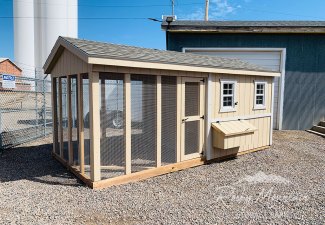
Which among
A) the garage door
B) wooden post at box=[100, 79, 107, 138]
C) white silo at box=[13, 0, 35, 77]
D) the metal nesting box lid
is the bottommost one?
the metal nesting box lid

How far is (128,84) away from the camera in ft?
14.7

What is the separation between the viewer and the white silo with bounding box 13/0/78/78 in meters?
32.5

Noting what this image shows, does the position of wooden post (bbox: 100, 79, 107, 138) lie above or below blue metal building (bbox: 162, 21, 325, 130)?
below

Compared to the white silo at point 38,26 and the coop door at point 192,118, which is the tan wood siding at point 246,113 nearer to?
the coop door at point 192,118

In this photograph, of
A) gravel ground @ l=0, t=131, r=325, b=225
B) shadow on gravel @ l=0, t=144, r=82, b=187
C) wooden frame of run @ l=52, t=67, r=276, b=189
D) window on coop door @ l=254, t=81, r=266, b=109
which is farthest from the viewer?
window on coop door @ l=254, t=81, r=266, b=109

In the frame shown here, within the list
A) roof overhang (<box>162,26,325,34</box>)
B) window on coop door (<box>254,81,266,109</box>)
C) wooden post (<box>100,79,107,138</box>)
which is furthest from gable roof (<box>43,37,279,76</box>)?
roof overhang (<box>162,26,325,34</box>)

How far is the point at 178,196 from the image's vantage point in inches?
162

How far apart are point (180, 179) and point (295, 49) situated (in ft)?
25.5

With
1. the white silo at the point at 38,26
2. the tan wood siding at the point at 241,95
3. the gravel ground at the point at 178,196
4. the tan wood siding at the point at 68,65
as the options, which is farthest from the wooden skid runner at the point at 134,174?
the white silo at the point at 38,26

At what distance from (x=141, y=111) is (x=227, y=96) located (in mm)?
2546

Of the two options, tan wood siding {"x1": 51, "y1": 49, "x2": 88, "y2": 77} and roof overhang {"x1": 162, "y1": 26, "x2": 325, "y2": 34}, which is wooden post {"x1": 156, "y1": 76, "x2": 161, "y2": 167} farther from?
roof overhang {"x1": 162, "y1": 26, "x2": 325, "y2": 34}

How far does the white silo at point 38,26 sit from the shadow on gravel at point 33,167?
96.0 feet

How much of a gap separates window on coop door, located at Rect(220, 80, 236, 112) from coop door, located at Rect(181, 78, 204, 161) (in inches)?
27.3

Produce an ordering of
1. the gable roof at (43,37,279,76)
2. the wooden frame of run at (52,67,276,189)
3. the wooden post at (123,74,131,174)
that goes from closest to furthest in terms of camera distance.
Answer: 1. the gable roof at (43,37,279,76)
2. the wooden frame of run at (52,67,276,189)
3. the wooden post at (123,74,131,174)
